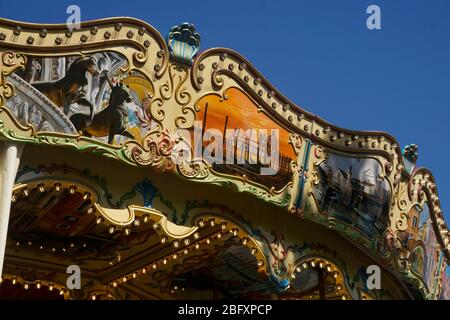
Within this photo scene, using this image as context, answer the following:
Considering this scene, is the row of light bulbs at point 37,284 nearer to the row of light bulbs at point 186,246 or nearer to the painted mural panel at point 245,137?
the row of light bulbs at point 186,246

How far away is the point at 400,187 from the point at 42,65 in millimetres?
6454

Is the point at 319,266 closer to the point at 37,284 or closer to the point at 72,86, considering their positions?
the point at 37,284

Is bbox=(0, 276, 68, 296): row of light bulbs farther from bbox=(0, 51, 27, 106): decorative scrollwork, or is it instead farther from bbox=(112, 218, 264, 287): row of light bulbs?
bbox=(0, 51, 27, 106): decorative scrollwork

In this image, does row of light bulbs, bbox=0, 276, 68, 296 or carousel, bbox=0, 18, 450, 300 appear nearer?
carousel, bbox=0, 18, 450, 300

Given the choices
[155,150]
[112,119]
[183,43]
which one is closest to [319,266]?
[155,150]

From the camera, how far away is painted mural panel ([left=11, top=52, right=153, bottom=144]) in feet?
32.4

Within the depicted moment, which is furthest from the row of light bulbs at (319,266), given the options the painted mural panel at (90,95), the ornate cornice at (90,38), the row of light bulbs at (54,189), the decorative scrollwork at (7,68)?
the decorative scrollwork at (7,68)

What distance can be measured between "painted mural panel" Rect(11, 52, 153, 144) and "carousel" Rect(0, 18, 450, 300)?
0.01 meters

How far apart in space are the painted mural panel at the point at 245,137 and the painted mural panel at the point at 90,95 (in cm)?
89

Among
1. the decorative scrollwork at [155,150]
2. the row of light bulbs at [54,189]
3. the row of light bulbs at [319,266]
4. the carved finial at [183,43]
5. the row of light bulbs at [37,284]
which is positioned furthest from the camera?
the row of light bulbs at [37,284]

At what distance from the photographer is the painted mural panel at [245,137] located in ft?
36.2

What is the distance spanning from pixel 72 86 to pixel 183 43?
162 cm

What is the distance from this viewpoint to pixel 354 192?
12.7m

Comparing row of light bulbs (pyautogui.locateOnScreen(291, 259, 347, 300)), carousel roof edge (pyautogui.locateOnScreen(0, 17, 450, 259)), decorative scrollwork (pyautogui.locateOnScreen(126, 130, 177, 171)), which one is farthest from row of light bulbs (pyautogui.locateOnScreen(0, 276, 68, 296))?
carousel roof edge (pyautogui.locateOnScreen(0, 17, 450, 259))
